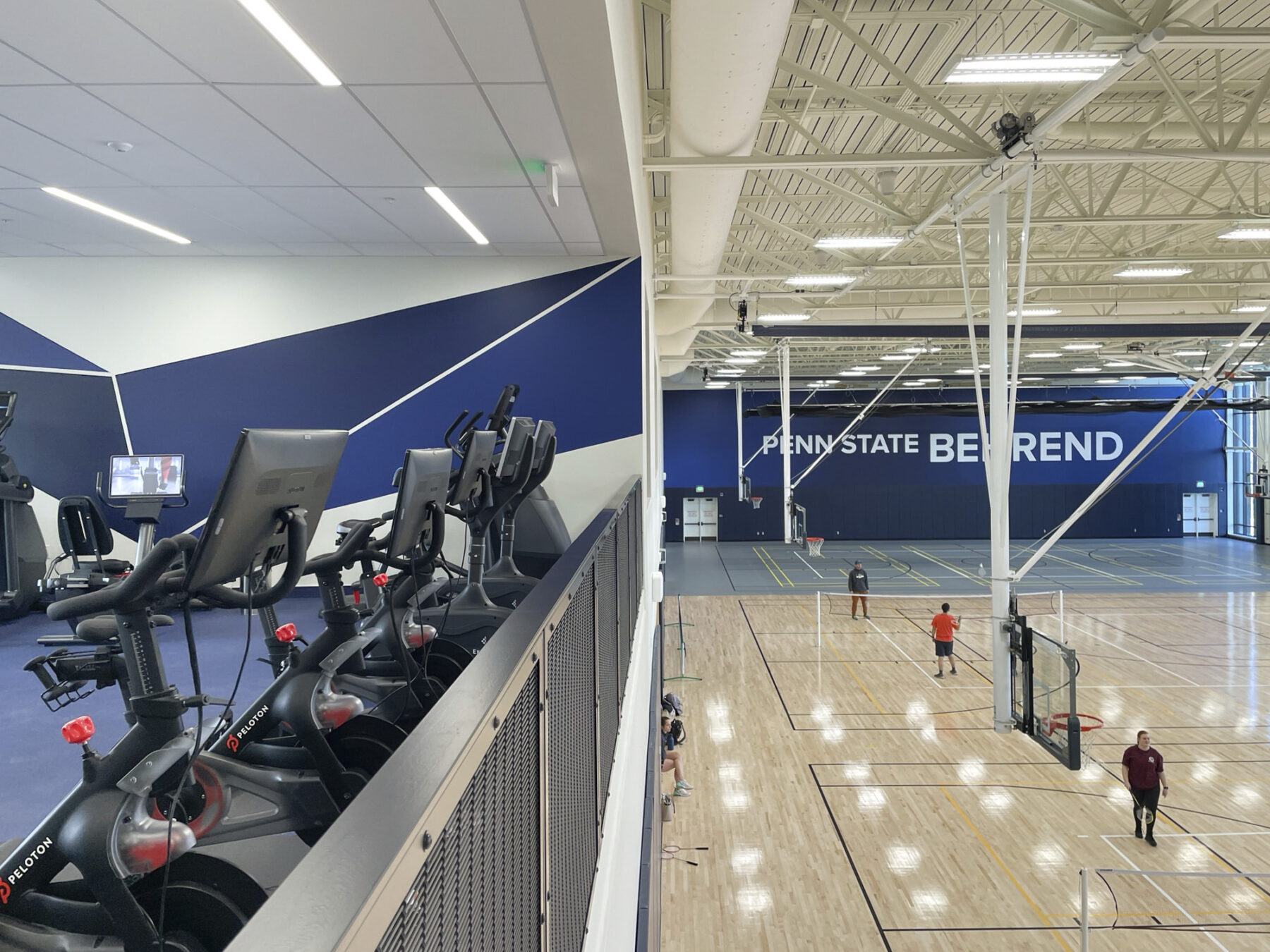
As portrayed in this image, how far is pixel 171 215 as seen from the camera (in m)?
5.66

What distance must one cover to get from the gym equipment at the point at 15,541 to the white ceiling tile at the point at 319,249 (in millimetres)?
2421

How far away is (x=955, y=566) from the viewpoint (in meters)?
23.4

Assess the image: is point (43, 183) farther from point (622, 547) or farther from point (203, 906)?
point (203, 906)

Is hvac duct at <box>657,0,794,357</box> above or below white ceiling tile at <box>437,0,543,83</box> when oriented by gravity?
above

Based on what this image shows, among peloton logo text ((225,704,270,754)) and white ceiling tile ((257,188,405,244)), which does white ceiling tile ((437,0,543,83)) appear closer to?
white ceiling tile ((257,188,405,244))

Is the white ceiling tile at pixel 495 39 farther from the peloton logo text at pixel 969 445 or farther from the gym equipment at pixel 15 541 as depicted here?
the peloton logo text at pixel 969 445

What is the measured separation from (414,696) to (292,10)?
8.88ft

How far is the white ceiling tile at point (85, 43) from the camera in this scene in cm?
297

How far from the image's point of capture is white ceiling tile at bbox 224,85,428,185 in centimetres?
374

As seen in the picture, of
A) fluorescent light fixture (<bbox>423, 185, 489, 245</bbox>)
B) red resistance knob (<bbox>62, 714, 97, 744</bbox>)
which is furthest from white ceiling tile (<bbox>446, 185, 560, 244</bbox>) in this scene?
red resistance knob (<bbox>62, 714, 97, 744</bbox>)

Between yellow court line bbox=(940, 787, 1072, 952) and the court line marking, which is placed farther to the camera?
yellow court line bbox=(940, 787, 1072, 952)

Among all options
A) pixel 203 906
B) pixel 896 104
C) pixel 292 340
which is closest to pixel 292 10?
pixel 203 906

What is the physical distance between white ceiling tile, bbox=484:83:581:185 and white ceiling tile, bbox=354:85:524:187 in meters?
0.08

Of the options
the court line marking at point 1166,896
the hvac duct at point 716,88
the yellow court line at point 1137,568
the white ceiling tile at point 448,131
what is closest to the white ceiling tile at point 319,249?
the white ceiling tile at point 448,131
